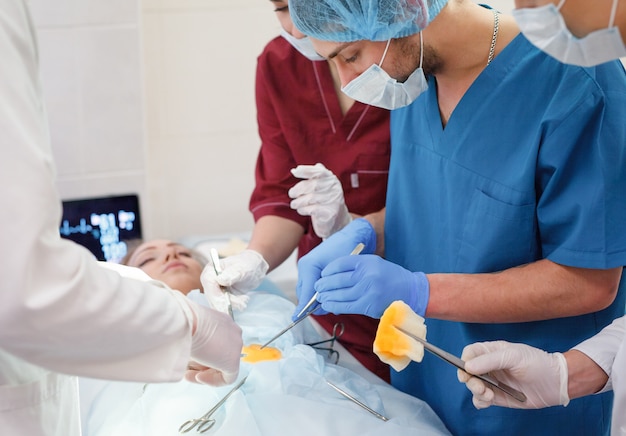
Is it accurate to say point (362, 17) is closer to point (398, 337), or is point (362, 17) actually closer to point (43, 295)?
point (398, 337)

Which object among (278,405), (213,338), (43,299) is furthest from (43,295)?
(278,405)

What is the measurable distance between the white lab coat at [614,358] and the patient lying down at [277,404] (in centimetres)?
44

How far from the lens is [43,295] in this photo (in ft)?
3.04

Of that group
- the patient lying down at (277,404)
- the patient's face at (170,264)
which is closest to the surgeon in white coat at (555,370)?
the patient lying down at (277,404)

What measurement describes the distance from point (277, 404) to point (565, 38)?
1.06 meters

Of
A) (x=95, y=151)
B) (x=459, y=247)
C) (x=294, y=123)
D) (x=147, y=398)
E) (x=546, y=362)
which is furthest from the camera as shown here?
(x=95, y=151)

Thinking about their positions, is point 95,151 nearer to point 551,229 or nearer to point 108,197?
point 108,197

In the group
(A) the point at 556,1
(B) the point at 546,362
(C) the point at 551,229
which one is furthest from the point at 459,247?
(A) the point at 556,1

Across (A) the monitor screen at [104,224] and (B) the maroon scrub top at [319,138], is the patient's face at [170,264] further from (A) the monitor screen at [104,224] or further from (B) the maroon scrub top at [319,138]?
(B) the maroon scrub top at [319,138]

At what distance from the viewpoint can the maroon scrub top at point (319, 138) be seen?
80.9 inches

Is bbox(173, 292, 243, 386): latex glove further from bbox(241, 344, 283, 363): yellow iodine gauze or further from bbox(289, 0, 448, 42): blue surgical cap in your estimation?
bbox(289, 0, 448, 42): blue surgical cap

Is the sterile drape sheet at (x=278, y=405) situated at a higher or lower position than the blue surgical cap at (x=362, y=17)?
lower

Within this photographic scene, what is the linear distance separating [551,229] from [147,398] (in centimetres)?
103

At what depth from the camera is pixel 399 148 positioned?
6.11 feet
